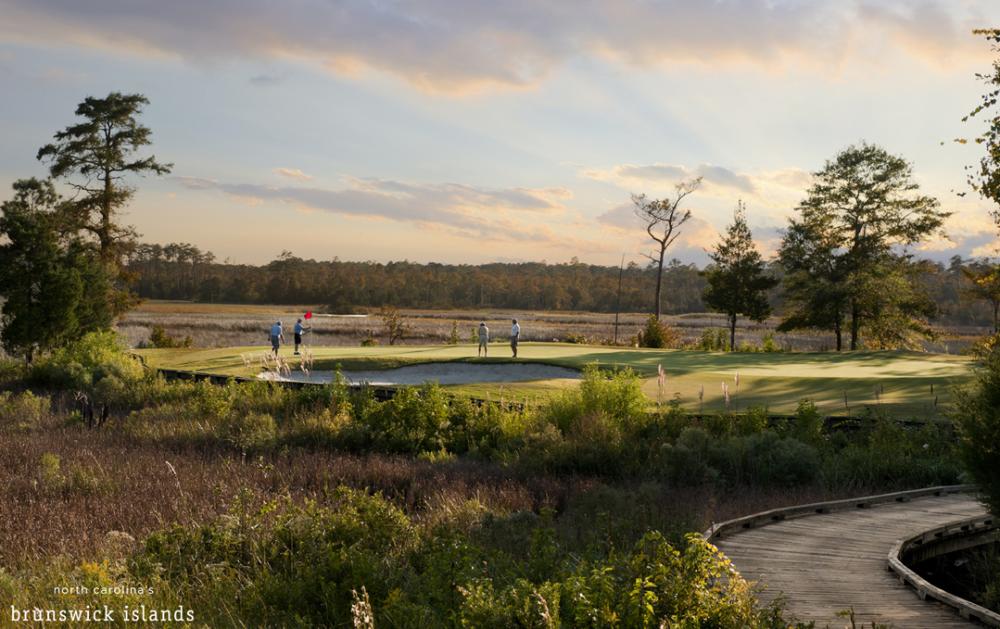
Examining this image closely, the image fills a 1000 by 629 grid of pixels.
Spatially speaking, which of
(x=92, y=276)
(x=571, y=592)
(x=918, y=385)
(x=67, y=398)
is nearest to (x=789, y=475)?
(x=571, y=592)

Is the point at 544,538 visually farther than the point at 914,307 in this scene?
No

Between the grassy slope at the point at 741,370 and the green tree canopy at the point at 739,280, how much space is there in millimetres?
9814

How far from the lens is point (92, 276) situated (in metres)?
33.3

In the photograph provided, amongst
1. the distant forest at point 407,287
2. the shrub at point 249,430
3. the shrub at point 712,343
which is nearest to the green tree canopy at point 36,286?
the shrub at point 249,430

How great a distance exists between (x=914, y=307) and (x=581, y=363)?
28826mm

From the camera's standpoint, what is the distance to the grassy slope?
20.2m

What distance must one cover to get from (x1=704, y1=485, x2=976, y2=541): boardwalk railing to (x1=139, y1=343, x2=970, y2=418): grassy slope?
615 cm

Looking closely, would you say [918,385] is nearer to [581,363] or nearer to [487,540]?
[581,363]

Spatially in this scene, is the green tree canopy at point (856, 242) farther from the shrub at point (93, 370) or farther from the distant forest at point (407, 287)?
the distant forest at point (407, 287)

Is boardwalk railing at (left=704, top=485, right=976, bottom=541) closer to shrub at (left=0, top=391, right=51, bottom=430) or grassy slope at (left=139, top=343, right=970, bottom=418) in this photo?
grassy slope at (left=139, top=343, right=970, bottom=418)

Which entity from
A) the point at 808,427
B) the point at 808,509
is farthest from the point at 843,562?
the point at 808,427

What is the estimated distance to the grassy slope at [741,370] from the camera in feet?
66.4

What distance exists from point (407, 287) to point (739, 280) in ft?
271

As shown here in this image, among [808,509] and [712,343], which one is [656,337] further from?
[808,509]
